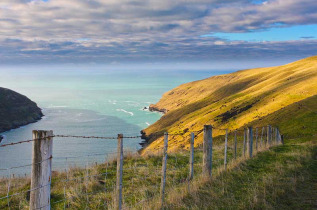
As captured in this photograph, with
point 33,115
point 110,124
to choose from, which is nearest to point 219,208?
point 110,124

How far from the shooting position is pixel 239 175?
463 inches

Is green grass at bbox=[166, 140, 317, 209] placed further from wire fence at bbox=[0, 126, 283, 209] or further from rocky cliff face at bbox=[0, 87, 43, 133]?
rocky cliff face at bbox=[0, 87, 43, 133]

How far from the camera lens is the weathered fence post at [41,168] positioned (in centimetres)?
544

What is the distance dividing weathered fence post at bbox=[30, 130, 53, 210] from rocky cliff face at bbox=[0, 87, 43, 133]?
17750cm

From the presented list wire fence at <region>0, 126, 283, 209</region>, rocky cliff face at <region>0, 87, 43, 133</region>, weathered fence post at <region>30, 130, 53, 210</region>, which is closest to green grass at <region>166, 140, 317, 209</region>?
wire fence at <region>0, 126, 283, 209</region>

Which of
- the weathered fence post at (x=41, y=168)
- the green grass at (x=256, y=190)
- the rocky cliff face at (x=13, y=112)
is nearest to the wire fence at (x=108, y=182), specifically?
the weathered fence post at (x=41, y=168)

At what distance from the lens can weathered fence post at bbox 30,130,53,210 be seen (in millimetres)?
5438

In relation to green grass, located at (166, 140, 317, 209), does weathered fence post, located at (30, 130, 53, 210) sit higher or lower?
higher

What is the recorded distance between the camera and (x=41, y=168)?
553cm

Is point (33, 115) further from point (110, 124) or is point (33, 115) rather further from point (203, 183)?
point (203, 183)

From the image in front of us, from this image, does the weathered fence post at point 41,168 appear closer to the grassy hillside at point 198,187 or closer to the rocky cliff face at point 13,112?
the grassy hillside at point 198,187

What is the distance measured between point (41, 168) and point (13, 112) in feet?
651

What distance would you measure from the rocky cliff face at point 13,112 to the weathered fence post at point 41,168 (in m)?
177

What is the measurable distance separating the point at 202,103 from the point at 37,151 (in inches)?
5986
